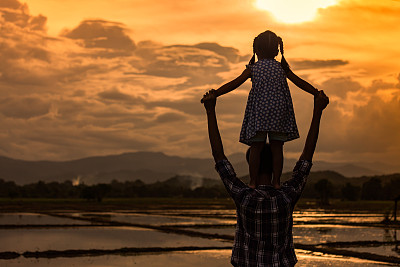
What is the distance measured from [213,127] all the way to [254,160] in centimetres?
22

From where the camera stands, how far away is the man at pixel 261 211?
239 centimetres

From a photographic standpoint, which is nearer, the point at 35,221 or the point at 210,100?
the point at 210,100

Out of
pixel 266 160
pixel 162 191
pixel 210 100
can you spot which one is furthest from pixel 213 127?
pixel 162 191

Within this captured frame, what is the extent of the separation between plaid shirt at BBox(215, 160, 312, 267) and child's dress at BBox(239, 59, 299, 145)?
20cm

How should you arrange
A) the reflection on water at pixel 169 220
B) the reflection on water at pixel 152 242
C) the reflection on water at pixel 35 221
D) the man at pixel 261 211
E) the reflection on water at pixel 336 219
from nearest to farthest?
the man at pixel 261 211 → the reflection on water at pixel 152 242 → the reflection on water at pixel 35 221 → the reflection on water at pixel 169 220 → the reflection on water at pixel 336 219

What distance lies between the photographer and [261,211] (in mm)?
2398

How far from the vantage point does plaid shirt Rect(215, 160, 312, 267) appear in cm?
239

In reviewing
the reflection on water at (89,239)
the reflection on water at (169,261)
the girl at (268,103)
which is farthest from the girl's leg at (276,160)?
the reflection on water at (89,239)

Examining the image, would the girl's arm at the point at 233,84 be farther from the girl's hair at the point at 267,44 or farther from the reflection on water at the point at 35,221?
the reflection on water at the point at 35,221

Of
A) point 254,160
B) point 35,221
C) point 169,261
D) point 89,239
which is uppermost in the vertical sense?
point 254,160

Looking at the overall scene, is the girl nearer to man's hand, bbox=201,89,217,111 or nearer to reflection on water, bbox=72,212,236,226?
man's hand, bbox=201,89,217,111

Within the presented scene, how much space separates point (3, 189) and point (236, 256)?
85411 millimetres

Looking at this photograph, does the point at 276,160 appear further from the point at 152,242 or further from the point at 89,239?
the point at 89,239

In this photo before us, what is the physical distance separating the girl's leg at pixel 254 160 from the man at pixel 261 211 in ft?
0.04
